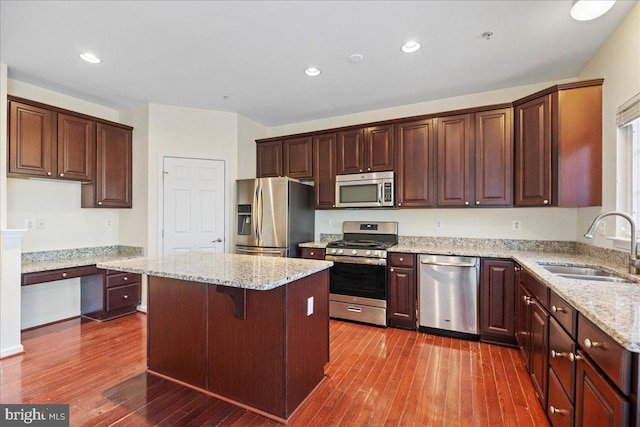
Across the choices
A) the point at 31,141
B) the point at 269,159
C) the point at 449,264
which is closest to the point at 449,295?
the point at 449,264

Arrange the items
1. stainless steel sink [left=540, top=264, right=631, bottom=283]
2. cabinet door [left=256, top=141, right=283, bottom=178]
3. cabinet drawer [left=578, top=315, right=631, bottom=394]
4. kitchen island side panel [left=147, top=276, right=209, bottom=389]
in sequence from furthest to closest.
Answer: cabinet door [left=256, top=141, right=283, bottom=178], kitchen island side panel [left=147, top=276, right=209, bottom=389], stainless steel sink [left=540, top=264, right=631, bottom=283], cabinet drawer [left=578, top=315, right=631, bottom=394]

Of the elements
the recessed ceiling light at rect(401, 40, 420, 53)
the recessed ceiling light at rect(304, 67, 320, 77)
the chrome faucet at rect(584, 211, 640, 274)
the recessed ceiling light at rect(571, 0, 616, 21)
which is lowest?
the chrome faucet at rect(584, 211, 640, 274)

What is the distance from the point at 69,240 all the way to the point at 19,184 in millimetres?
811

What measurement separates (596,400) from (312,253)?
299 centimetres

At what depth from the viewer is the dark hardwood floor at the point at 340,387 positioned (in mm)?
1916

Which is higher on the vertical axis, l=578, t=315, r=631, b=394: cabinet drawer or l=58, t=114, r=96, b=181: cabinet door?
l=58, t=114, r=96, b=181: cabinet door

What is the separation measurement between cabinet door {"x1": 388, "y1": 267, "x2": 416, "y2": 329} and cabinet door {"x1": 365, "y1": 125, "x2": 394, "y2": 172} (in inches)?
50.7

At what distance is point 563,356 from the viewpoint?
1532 mm

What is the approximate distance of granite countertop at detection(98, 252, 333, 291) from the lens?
169 cm

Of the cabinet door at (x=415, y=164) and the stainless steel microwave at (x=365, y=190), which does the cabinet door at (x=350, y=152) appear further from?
the cabinet door at (x=415, y=164)

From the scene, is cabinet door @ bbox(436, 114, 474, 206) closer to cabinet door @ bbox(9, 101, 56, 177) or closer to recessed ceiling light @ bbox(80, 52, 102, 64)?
recessed ceiling light @ bbox(80, 52, 102, 64)

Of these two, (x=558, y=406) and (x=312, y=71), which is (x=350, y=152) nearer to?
(x=312, y=71)

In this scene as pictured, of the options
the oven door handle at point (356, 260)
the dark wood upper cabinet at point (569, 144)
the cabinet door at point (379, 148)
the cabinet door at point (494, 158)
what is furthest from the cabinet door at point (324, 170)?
the dark wood upper cabinet at point (569, 144)

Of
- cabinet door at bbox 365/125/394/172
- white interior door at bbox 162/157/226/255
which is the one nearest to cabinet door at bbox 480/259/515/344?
cabinet door at bbox 365/125/394/172
